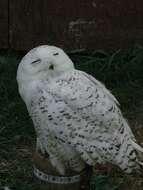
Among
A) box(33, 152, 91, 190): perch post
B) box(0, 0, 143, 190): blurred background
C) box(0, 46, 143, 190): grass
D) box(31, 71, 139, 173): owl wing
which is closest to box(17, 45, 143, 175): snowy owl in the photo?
box(31, 71, 139, 173): owl wing

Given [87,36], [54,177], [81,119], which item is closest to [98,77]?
[87,36]

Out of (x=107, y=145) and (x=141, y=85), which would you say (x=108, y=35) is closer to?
(x=141, y=85)

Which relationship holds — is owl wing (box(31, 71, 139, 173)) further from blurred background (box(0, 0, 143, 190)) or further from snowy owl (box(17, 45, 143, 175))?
blurred background (box(0, 0, 143, 190))

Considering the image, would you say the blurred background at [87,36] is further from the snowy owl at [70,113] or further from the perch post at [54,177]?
the snowy owl at [70,113]

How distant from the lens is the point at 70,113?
3.98m

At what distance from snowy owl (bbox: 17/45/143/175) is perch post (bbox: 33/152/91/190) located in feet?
0.48

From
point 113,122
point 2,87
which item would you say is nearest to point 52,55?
point 113,122

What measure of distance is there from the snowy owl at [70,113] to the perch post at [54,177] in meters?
0.15

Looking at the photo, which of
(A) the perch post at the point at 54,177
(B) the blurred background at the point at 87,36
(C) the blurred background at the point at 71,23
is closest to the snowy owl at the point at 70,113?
(A) the perch post at the point at 54,177

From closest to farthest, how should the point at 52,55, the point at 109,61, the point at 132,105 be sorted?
the point at 52,55, the point at 132,105, the point at 109,61

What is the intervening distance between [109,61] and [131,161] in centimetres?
202

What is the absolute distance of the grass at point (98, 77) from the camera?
463cm

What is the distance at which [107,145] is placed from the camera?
4066 millimetres

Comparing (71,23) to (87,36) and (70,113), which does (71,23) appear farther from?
(70,113)
